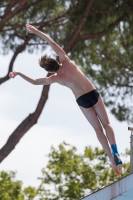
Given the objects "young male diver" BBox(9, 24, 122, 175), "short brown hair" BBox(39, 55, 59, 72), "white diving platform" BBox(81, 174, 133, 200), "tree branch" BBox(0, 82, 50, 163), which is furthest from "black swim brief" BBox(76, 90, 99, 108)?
"tree branch" BBox(0, 82, 50, 163)

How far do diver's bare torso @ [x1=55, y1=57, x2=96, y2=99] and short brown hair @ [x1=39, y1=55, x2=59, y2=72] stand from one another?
85 millimetres

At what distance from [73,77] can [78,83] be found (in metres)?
0.09

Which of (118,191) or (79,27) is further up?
(79,27)

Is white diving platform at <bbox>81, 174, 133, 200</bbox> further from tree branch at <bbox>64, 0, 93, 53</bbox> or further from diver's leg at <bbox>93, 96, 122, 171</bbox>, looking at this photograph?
tree branch at <bbox>64, 0, 93, 53</bbox>

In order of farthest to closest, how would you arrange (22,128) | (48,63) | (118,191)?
(22,128), (48,63), (118,191)

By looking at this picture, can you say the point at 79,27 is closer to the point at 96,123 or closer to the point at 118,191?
the point at 96,123

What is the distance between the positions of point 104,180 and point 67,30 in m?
8.00

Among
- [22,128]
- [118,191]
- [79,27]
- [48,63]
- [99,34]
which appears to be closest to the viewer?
[118,191]

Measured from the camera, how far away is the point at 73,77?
25.9ft

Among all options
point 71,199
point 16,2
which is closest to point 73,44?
point 16,2

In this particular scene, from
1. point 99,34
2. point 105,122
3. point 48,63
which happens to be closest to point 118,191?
point 105,122

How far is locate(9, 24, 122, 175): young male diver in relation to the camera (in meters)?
7.82

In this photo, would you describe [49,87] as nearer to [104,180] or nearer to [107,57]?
[107,57]

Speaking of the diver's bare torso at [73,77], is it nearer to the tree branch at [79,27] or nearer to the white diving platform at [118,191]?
the white diving platform at [118,191]
